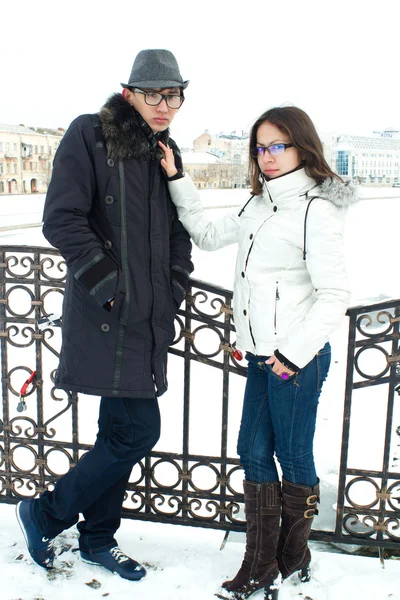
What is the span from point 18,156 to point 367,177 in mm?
48056

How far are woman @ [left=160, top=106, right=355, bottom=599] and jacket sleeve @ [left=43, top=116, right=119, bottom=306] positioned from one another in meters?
0.38

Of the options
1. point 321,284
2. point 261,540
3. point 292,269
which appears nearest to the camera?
point 321,284

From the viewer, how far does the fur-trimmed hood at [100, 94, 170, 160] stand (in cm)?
203

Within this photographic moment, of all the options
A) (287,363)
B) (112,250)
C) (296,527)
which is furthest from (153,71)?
(296,527)

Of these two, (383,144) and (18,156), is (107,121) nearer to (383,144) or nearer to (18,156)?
(18,156)

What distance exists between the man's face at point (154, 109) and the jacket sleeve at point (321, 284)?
2.27 feet

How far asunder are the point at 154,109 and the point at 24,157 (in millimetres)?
56753

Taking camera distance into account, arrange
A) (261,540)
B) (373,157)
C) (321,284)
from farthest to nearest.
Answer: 1. (373,157)
2. (261,540)
3. (321,284)

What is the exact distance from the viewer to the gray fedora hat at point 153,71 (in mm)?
2049

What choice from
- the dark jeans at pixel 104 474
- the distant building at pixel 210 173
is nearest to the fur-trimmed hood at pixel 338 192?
the dark jeans at pixel 104 474

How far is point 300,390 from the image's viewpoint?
2033 mm

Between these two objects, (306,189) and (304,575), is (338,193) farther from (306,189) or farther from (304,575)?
(304,575)

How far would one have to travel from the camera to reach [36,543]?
229cm

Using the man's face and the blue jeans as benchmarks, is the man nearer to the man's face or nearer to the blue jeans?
the man's face
